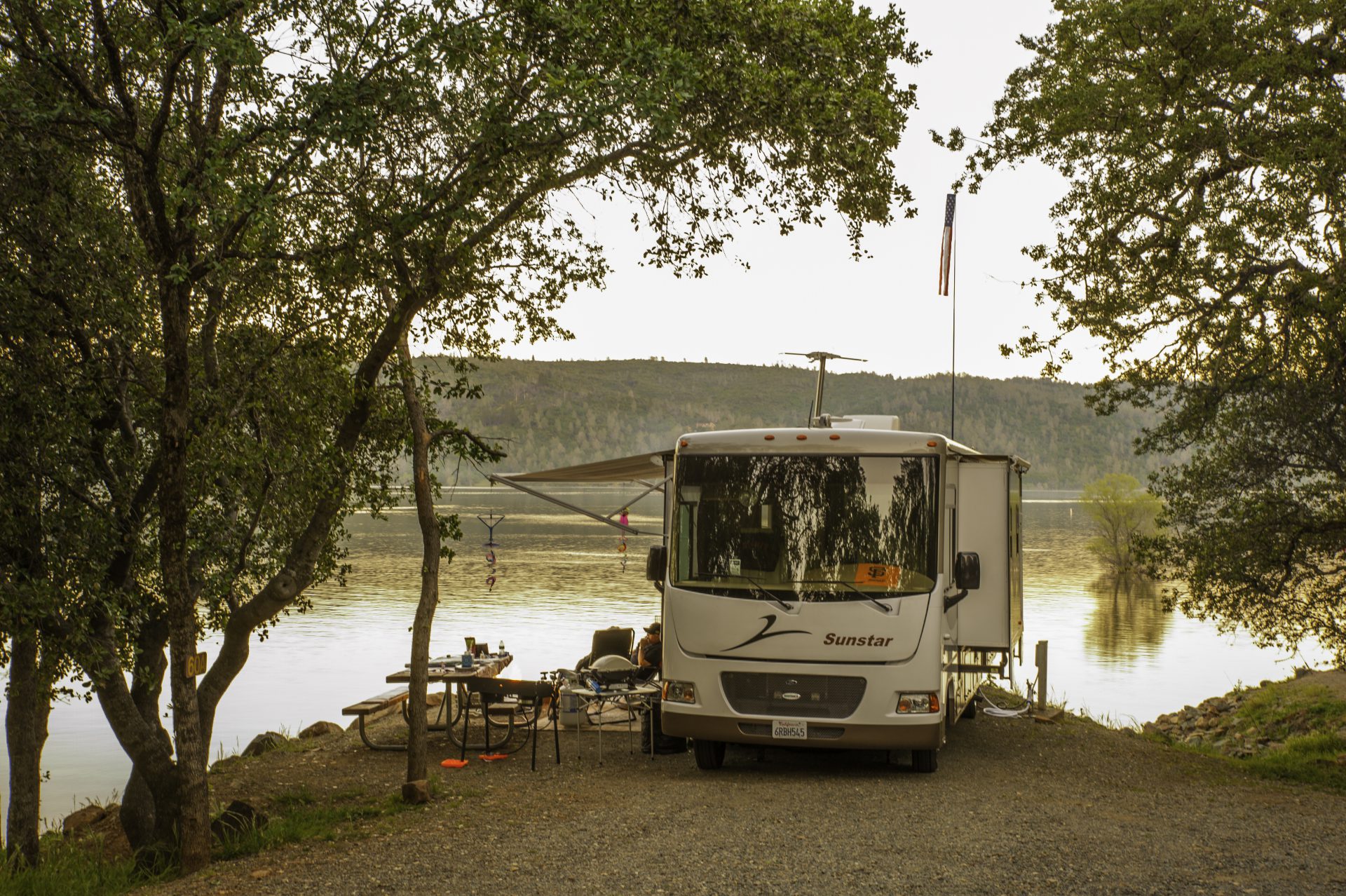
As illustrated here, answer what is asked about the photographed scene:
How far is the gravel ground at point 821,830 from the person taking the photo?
257 inches

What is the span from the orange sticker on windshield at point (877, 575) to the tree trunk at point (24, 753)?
650 cm

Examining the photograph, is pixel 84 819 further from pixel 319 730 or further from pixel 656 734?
pixel 656 734

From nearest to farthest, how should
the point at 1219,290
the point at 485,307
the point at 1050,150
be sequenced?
the point at 485,307, the point at 1219,290, the point at 1050,150

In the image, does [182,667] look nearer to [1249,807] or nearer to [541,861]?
[541,861]

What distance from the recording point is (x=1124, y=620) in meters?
44.7

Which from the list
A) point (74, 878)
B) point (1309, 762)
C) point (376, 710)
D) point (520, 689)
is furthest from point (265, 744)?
point (1309, 762)

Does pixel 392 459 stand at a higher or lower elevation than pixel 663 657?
higher

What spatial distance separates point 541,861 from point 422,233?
4034mm

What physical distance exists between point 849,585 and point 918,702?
1.00m

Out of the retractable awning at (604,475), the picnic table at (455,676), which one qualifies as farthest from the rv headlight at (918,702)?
the picnic table at (455,676)

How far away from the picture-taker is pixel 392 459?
1122 centimetres

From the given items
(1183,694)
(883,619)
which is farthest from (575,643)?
(883,619)

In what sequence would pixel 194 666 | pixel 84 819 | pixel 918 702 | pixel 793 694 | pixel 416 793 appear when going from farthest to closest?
1. pixel 84 819
2. pixel 793 694
3. pixel 918 702
4. pixel 416 793
5. pixel 194 666

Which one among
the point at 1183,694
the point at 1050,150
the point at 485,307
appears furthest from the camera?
the point at 1183,694
